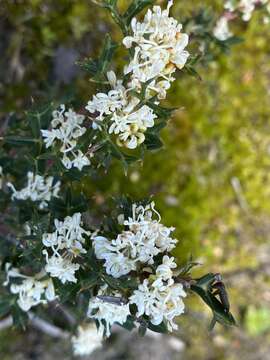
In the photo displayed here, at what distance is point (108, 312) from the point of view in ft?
5.05

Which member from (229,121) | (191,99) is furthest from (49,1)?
(229,121)

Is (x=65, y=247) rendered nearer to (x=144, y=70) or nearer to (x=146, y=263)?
(x=146, y=263)

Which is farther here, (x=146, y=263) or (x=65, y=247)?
(x=65, y=247)

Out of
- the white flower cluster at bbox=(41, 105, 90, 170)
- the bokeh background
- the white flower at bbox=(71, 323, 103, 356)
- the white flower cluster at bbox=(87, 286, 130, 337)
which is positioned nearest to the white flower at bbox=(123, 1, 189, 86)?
the white flower cluster at bbox=(41, 105, 90, 170)

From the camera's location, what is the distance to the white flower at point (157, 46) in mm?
1379

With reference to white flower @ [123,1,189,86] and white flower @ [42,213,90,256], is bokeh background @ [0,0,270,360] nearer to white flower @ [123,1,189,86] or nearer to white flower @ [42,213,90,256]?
white flower @ [42,213,90,256]

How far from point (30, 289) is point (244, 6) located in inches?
58.0

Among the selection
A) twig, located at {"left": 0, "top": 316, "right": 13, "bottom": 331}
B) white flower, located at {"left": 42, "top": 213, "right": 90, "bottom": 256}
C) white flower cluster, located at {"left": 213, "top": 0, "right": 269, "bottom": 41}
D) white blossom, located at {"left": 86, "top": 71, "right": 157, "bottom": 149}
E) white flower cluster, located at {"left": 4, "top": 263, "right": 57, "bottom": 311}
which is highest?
white flower cluster, located at {"left": 213, "top": 0, "right": 269, "bottom": 41}

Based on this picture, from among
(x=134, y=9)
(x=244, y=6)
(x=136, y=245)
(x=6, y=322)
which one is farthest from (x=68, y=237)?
(x=6, y=322)

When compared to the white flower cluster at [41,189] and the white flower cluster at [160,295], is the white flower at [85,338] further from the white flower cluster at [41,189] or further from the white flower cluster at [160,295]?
the white flower cluster at [160,295]

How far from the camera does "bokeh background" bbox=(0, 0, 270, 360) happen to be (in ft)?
10.0

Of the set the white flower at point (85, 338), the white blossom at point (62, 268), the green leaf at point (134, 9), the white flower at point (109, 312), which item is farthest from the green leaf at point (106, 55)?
the white flower at point (85, 338)

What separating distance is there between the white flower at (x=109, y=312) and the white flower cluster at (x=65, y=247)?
117 mm

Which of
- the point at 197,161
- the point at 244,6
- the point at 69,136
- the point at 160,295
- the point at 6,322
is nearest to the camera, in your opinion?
the point at 160,295
